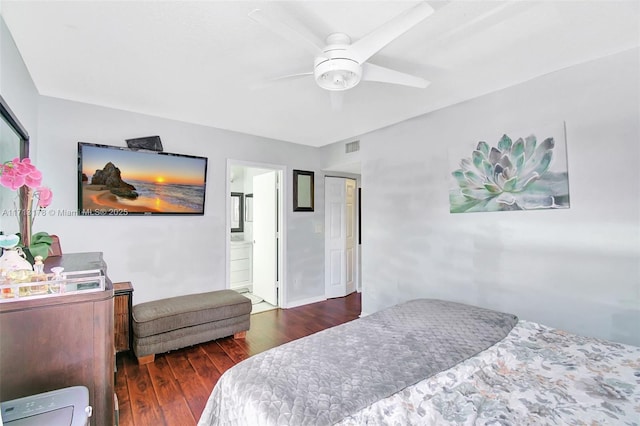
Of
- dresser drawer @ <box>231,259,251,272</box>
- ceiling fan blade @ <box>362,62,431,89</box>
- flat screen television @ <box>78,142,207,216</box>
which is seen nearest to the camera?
ceiling fan blade @ <box>362,62,431,89</box>

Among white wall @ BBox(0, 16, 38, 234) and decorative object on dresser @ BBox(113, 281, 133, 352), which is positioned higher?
white wall @ BBox(0, 16, 38, 234)

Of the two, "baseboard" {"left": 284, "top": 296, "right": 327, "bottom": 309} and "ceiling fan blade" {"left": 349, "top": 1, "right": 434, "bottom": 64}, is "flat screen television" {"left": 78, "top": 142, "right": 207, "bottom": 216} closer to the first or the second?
"baseboard" {"left": 284, "top": 296, "right": 327, "bottom": 309}

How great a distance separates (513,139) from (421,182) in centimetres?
91

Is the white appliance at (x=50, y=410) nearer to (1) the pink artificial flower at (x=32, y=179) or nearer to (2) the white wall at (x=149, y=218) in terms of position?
(1) the pink artificial flower at (x=32, y=179)

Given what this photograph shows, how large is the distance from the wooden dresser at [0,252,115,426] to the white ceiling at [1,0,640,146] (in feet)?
4.91

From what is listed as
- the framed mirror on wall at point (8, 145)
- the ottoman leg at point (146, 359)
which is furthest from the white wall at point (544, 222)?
the framed mirror on wall at point (8, 145)

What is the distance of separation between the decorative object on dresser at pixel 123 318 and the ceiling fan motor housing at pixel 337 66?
258 cm

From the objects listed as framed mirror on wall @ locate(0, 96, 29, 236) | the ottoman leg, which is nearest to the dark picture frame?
the ottoman leg

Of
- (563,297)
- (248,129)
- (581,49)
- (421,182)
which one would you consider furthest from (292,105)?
(563,297)

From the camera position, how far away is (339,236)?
4852 millimetres

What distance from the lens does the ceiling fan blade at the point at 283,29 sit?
1255mm

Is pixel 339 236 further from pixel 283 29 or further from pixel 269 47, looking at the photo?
pixel 283 29

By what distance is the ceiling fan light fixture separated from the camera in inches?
63.4

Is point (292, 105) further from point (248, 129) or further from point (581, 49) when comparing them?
point (581, 49)
